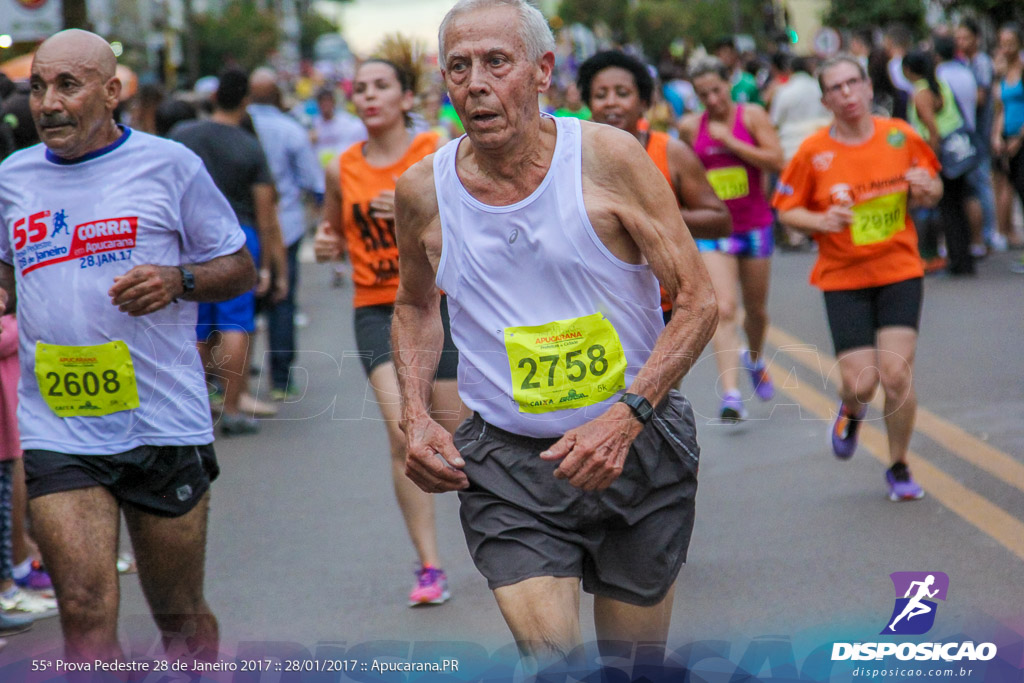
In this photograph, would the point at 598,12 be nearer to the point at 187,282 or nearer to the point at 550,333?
the point at 187,282

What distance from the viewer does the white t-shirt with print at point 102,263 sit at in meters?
3.76

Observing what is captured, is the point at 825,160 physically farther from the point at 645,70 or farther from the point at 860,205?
the point at 645,70

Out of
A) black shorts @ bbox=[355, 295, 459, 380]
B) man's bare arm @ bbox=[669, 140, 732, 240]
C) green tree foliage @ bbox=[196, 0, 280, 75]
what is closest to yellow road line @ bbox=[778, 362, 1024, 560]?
man's bare arm @ bbox=[669, 140, 732, 240]

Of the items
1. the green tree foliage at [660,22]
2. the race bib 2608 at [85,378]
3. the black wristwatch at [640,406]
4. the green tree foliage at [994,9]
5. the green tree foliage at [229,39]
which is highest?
the black wristwatch at [640,406]

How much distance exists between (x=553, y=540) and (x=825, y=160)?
12.1 feet

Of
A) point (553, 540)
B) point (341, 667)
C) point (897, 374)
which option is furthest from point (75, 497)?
point (897, 374)

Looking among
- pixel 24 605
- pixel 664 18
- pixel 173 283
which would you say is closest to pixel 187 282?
pixel 173 283

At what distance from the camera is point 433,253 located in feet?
10.7

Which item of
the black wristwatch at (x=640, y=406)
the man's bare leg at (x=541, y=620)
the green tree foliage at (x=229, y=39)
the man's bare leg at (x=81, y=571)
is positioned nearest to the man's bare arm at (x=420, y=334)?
the man's bare leg at (x=541, y=620)

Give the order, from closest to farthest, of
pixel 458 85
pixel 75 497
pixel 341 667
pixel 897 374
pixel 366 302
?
pixel 458 85
pixel 75 497
pixel 341 667
pixel 366 302
pixel 897 374

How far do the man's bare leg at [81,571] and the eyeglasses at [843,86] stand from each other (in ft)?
13.1

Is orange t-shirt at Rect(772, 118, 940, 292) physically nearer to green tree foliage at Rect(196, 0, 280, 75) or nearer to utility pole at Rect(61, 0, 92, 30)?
utility pole at Rect(61, 0, 92, 30)

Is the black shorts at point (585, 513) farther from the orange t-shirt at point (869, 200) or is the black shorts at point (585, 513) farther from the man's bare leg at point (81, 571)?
the orange t-shirt at point (869, 200)

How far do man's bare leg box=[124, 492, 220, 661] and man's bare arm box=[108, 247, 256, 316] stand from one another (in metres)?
0.57
